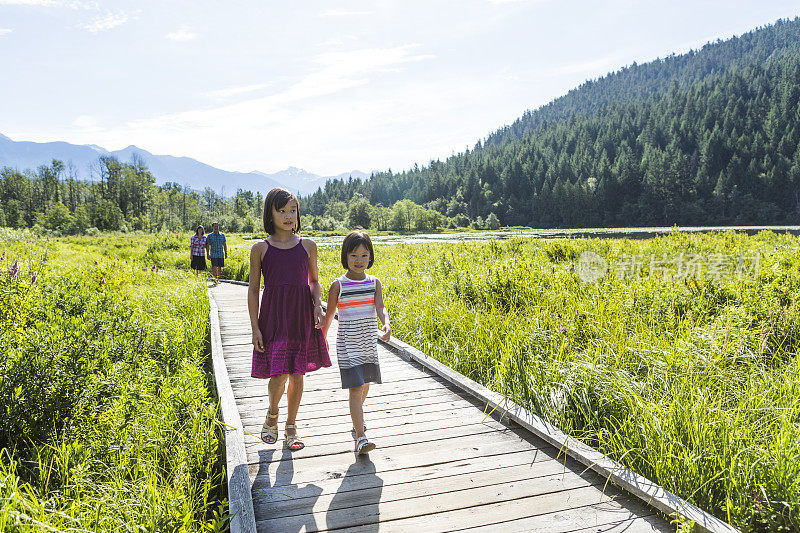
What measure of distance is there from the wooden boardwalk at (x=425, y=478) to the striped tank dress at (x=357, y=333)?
605 millimetres

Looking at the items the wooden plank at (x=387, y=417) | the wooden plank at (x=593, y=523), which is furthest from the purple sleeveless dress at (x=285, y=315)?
the wooden plank at (x=593, y=523)

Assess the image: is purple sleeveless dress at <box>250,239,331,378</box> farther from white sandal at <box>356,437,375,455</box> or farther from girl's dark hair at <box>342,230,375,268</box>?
white sandal at <box>356,437,375,455</box>

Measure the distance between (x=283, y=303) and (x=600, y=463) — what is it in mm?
2448

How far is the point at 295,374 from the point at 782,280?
7.36 meters

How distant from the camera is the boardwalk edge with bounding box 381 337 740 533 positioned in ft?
8.45

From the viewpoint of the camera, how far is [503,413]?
4141 millimetres

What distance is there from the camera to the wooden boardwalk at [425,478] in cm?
273

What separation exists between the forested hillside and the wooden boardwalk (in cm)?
10194

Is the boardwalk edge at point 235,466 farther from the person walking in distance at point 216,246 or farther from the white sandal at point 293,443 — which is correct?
the person walking in distance at point 216,246

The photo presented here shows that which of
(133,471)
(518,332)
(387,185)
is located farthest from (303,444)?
(387,185)

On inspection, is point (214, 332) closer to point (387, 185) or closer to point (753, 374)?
point (753, 374)

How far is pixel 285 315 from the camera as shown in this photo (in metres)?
3.57

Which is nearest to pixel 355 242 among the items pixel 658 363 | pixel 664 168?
pixel 658 363
